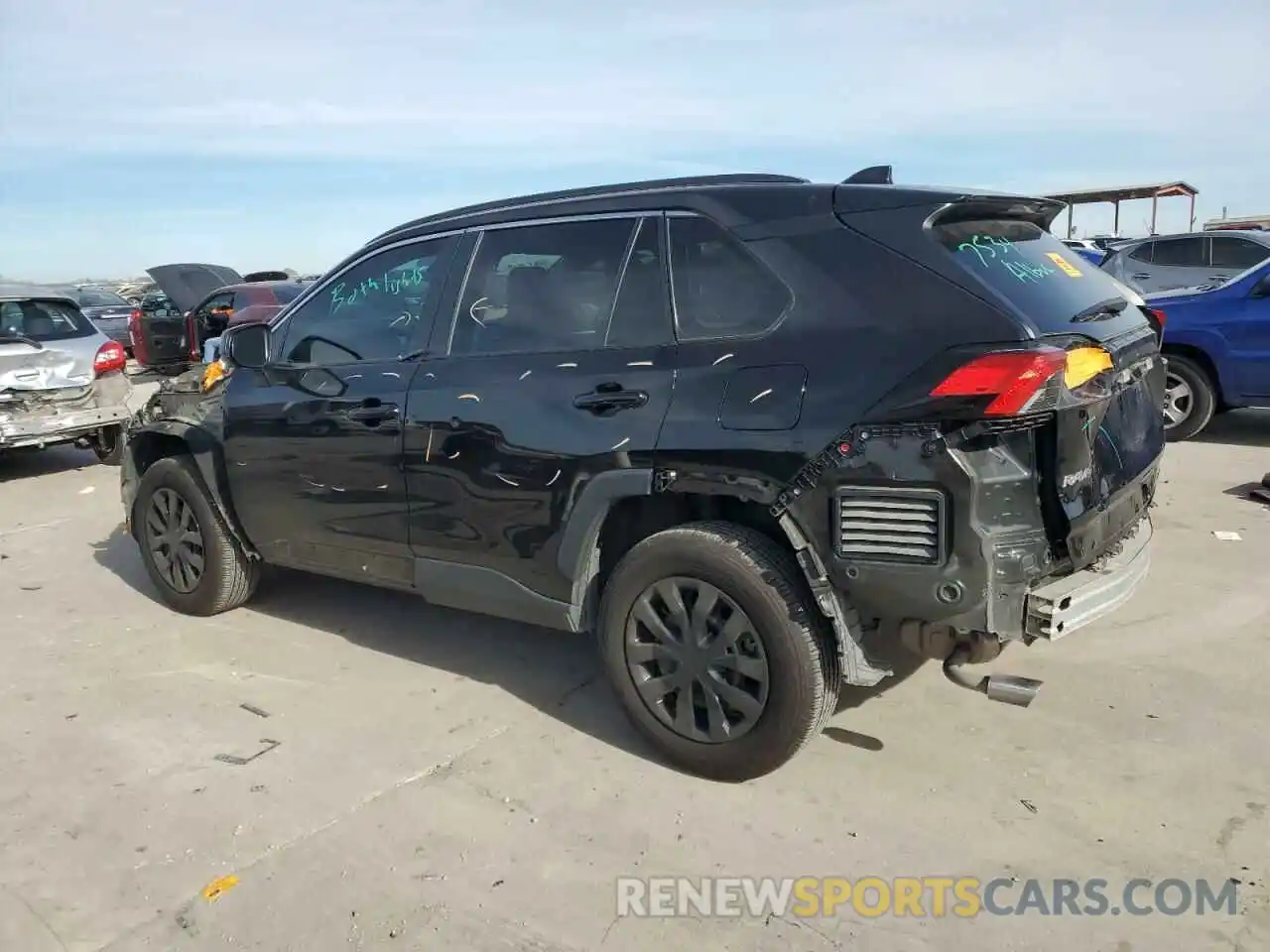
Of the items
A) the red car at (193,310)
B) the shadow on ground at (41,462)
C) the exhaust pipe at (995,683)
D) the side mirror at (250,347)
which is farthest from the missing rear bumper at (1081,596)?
the red car at (193,310)

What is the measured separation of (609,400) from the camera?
3.39 metres

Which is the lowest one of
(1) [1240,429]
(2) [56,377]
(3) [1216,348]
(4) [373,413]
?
(1) [1240,429]

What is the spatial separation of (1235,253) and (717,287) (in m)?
11.1

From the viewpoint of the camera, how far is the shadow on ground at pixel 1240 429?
859cm

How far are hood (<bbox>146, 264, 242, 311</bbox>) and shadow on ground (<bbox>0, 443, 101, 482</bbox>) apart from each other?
6.71 m

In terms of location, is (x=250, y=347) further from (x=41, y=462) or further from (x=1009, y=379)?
(x=41, y=462)

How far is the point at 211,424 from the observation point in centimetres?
485

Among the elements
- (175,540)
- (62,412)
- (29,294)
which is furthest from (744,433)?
(29,294)

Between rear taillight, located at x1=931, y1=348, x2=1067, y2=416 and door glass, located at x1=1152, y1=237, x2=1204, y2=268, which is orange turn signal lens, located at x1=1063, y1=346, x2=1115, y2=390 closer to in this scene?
rear taillight, located at x1=931, y1=348, x2=1067, y2=416

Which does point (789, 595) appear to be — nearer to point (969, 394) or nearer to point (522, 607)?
point (969, 394)

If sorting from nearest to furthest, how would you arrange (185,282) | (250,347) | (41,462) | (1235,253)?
(250,347) < (41,462) < (1235,253) < (185,282)

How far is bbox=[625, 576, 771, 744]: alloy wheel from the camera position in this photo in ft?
10.4

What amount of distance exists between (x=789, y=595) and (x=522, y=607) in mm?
1138

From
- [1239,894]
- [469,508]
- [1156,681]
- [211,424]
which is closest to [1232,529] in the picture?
[1156,681]
